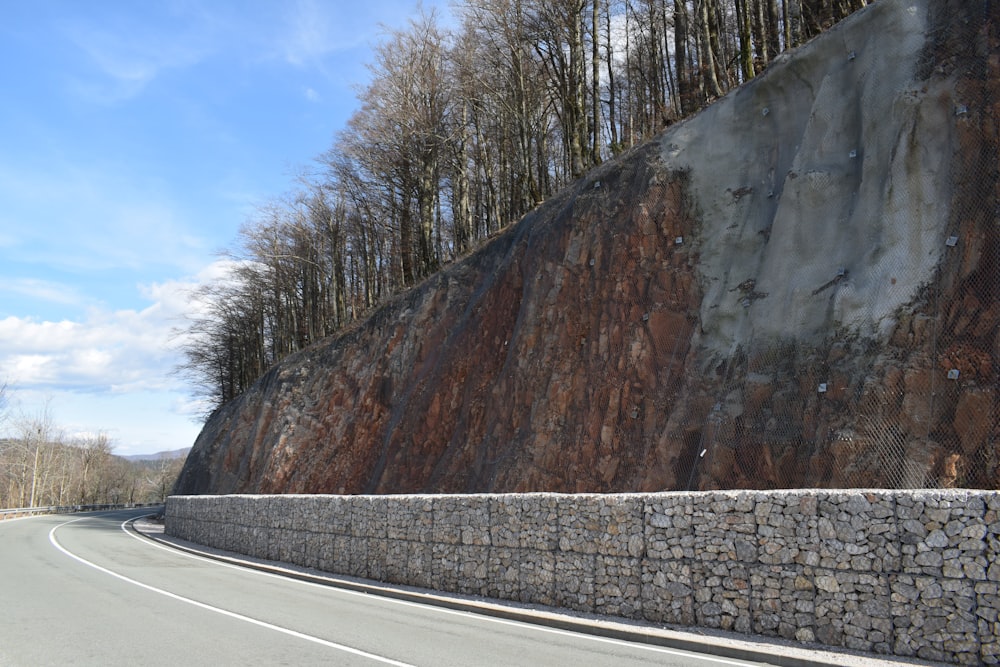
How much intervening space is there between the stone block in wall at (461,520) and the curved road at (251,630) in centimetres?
121

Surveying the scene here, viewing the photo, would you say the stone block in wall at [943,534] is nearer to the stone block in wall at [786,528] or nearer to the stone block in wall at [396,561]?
the stone block in wall at [786,528]

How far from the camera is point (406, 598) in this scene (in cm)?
1196

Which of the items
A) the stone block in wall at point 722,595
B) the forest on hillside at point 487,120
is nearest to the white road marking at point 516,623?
the stone block in wall at point 722,595

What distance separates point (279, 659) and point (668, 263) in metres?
11.5

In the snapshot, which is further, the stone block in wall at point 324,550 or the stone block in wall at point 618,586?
the stone block in wall at point 324,550

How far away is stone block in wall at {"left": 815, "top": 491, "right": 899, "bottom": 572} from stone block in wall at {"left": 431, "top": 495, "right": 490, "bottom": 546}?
17.4 ft

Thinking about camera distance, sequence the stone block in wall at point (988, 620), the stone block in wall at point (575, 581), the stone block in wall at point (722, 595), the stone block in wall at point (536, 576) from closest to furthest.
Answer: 1. the stone block in wall at point (988, 620)
2. the stone block in wall at point (722, 595)
3. the stone block in wall at point (575, 581)
4. the stone block in wall at point (536, 576)

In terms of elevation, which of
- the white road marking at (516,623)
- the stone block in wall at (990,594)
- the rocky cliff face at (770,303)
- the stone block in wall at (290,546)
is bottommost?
the white road marking at (516,623)

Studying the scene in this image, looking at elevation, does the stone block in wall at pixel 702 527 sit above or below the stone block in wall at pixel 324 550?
above

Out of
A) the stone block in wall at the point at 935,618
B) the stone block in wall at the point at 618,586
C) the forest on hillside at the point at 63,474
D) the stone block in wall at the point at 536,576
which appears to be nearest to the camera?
the stone block in wall at the point at 935,618

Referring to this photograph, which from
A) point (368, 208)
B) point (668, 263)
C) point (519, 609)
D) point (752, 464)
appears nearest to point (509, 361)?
point (668, 263)

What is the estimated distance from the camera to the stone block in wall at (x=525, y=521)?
10328 mm

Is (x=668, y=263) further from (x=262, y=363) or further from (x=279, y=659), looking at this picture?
(x=262, y=363)

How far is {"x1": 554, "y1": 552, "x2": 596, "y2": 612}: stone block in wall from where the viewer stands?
32.0ft
